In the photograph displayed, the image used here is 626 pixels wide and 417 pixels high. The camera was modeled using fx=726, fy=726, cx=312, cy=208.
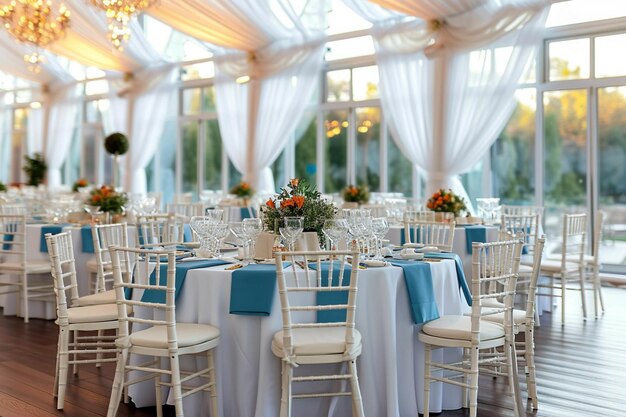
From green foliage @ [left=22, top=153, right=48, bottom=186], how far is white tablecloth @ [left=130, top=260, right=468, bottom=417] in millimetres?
15091

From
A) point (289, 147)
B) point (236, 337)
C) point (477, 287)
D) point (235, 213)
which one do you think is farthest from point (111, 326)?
point (289, 147)

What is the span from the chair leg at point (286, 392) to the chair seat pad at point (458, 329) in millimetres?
910

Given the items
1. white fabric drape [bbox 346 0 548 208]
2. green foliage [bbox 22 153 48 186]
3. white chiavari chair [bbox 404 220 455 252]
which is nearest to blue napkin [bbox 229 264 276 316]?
white chiavari chair [bbox 404 220 455 252]

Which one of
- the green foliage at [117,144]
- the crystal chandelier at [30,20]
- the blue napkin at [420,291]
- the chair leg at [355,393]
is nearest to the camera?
the chair leg at [355,393]

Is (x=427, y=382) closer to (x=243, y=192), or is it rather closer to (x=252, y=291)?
(x=252, y=291)

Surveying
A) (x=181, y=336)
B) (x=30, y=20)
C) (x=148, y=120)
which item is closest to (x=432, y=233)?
(x=181, y=336)

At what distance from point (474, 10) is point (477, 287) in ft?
22.9

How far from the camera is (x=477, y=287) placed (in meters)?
3.97

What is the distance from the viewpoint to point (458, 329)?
4.06 meters

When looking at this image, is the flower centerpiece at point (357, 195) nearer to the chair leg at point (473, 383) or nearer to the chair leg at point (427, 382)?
the chair leg at point (427, 382)

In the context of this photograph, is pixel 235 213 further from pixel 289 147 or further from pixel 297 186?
pixel 297 186

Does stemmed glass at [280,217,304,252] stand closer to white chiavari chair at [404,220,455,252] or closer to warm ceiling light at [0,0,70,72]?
white chiavari chair at [404,220,455,252]

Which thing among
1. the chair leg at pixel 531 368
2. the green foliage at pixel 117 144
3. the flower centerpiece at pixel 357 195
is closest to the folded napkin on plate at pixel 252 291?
the chair leg at pixel 531 368

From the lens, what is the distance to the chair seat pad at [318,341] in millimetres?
3684
